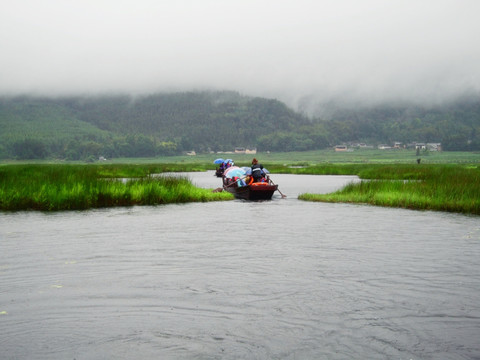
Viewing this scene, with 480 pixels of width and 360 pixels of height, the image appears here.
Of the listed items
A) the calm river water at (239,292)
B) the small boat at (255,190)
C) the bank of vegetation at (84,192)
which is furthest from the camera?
the small boat at (255,190)

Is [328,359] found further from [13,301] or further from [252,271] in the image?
[13,301]

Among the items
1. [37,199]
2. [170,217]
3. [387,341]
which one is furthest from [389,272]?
[37,199]

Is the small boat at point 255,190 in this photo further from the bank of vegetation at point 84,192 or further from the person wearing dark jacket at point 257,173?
the bank of vegetation at point 84,192

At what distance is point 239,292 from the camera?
Answer: 1130cm

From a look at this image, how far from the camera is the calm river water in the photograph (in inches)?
324

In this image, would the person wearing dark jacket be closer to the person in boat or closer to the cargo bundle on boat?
the person in boat

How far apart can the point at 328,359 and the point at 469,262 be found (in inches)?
343

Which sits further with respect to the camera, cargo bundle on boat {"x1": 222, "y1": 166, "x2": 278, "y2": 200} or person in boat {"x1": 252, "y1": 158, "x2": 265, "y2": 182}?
person in boat {"x1": 252, "y1": 158, "x2": 265, "y2": 182}

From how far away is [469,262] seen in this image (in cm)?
1462

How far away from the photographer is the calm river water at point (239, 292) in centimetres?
822

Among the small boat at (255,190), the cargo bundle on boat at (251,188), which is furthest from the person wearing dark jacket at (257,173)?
the small boat at (255,190)

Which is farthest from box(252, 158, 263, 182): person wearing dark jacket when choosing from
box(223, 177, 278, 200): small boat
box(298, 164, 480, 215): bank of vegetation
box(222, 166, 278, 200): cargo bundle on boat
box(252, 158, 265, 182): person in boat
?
box(298, 164, 480, 215): bank of vegetation

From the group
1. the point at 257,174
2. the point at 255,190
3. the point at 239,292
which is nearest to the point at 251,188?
the point at 255,190

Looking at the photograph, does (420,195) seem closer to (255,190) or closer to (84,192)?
(255,190)
